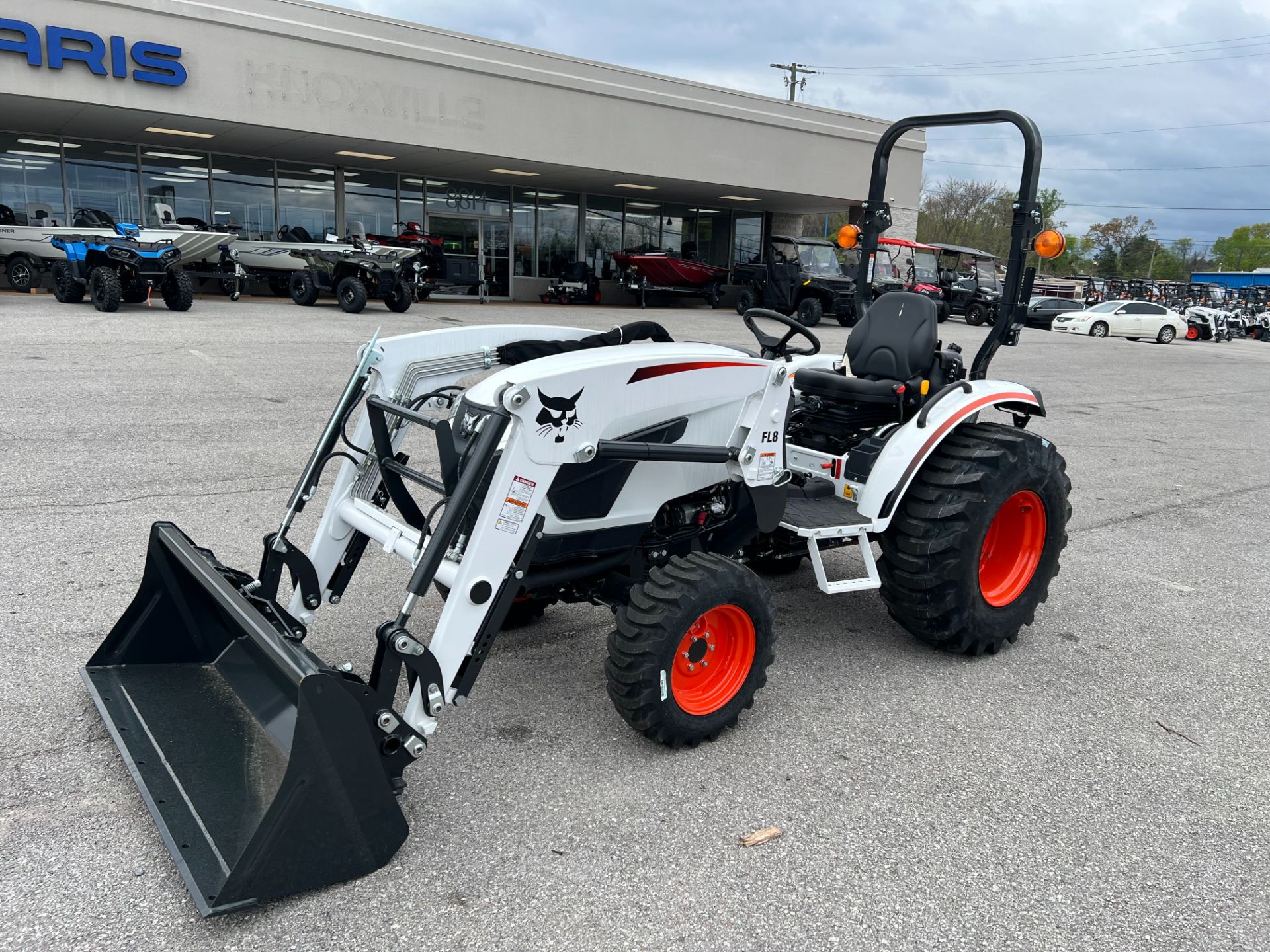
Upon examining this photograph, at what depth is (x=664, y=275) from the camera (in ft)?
83.0

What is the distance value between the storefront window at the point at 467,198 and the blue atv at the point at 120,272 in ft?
30.9

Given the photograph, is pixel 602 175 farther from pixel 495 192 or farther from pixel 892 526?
pixel 892 526

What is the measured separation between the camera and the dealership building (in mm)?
16656

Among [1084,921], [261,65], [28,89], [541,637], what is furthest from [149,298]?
[1084,921]

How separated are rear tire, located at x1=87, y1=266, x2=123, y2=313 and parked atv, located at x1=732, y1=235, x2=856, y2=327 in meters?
14.1

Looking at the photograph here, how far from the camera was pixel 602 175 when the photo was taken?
23344 mm

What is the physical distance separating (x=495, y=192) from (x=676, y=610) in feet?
78.4

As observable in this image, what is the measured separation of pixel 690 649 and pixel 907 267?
24.7 meters

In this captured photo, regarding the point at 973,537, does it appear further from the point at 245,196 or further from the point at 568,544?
the point at 245,196

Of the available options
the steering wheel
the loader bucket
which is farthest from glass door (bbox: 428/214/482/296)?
the loader bucket

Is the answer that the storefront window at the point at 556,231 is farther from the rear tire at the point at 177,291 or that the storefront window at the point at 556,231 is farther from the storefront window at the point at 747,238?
the rear tire at the point at 177,291

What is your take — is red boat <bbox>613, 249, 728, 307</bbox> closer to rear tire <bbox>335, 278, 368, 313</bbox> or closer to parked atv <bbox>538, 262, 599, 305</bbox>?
parked atv <bbox>538, 262, 599, 305</bbox>

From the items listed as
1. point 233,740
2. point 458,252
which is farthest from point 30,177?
point 233,740

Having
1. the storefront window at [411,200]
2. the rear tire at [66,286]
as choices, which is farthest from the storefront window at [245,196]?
the rear tire at [66,286]
